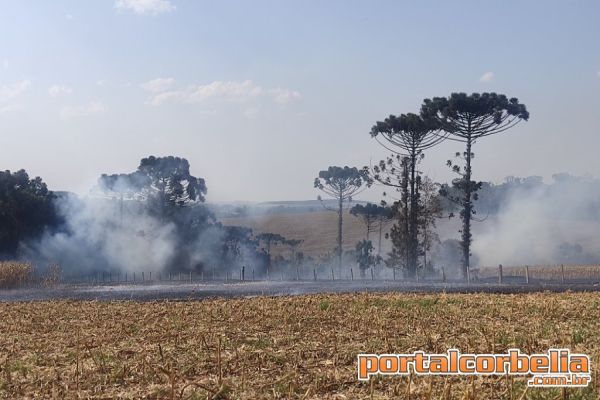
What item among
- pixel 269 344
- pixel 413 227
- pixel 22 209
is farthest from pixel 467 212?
pixel 269 344

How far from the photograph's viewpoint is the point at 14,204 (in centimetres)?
6266

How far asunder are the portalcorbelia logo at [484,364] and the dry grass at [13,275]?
37.3 meters

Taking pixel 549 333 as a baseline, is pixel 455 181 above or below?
above

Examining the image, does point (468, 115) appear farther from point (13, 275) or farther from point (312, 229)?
point (312, 229)

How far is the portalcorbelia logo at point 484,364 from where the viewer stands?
28.1 ft

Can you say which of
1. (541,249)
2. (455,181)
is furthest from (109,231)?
(541,249)

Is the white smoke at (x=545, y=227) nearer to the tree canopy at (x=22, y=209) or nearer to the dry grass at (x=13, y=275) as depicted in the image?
the tree canopy at (x=22, y=209)

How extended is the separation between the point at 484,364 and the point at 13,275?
3880cm

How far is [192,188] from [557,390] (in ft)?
240

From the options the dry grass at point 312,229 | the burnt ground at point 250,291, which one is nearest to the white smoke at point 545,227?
the dry grass at point 312,229

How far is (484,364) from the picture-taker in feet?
30.5

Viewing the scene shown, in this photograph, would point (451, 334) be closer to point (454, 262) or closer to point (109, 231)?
point (109, 231)

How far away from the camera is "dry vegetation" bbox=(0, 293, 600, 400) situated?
8.23 metres

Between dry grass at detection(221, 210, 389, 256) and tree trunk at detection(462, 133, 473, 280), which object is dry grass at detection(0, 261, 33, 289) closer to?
tree trunk at detection(462, 133, 473, 280)
